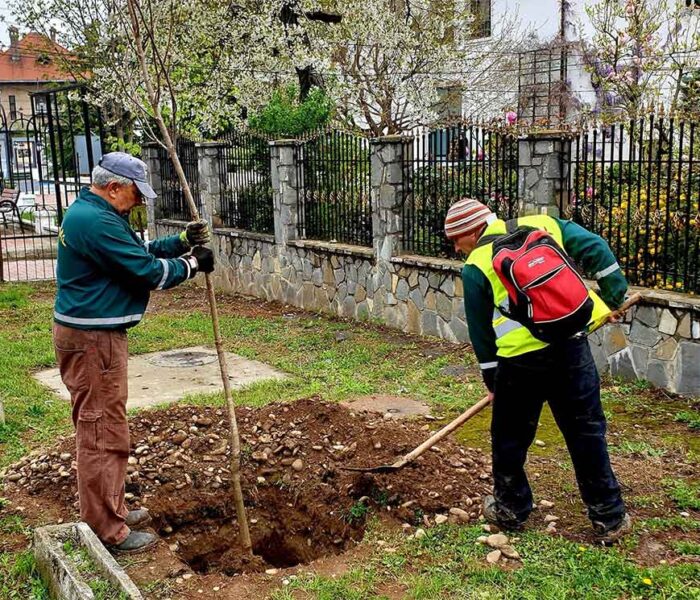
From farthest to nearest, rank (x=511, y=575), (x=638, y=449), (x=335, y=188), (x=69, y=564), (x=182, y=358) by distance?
(x=335, y=188) < (x=182, y=358) < (x=638, y=449) < (x=511, y=575) < (x=69, y=564)

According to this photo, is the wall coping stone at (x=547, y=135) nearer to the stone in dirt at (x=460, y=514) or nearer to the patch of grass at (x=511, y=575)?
the stone in dirt at (x=460, y=514)

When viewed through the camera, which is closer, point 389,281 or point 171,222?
point 389,281

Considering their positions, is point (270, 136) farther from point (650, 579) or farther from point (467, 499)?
point (650, 579)

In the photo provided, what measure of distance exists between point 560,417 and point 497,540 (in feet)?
2.41

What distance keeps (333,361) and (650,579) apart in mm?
4950

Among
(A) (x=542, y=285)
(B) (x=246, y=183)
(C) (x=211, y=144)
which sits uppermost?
(C) (x=211, y=144)

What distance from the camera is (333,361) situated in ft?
28.2

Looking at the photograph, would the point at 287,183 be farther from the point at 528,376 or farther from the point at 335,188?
the point at 528,376

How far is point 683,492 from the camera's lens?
500 centimetres

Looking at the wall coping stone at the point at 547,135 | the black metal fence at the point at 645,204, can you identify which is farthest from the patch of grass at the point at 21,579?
the wall coping stone at the point at 547,135

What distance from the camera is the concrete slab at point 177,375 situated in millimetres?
7711

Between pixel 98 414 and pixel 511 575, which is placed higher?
pixel 98 414

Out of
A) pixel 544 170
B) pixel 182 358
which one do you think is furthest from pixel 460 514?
pixel 182 358

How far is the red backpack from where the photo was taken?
4062 millimetres
